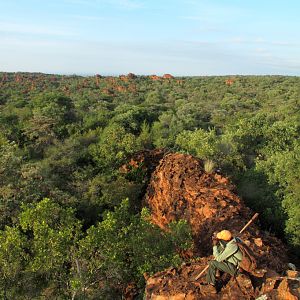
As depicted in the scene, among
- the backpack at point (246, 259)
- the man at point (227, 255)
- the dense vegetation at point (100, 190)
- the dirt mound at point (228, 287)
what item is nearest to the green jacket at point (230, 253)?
the man at point (227, 255)

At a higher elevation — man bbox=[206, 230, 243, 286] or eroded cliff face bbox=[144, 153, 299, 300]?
man bbox=[206, 230, 243, 286]

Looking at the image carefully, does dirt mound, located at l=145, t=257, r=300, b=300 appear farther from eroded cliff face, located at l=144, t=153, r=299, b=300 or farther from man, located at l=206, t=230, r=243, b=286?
man, located at l=206, t=230, r=243, b=286

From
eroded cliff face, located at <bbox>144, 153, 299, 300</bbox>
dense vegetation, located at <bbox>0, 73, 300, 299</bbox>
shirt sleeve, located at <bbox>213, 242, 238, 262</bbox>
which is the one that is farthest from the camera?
dense vegetation, located at <bbox>0, 73, 300, 299</bbox>

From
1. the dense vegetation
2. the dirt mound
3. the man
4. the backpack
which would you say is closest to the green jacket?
the man

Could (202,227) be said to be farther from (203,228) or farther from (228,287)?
(228,287)

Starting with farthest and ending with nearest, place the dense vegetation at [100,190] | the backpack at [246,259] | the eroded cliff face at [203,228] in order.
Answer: the dense vegetation at [100,190], the eroded cliff face at [203,228], the backpack at [246,259]

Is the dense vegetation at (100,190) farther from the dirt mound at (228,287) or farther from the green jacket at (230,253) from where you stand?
the green jacket at (230,253)
